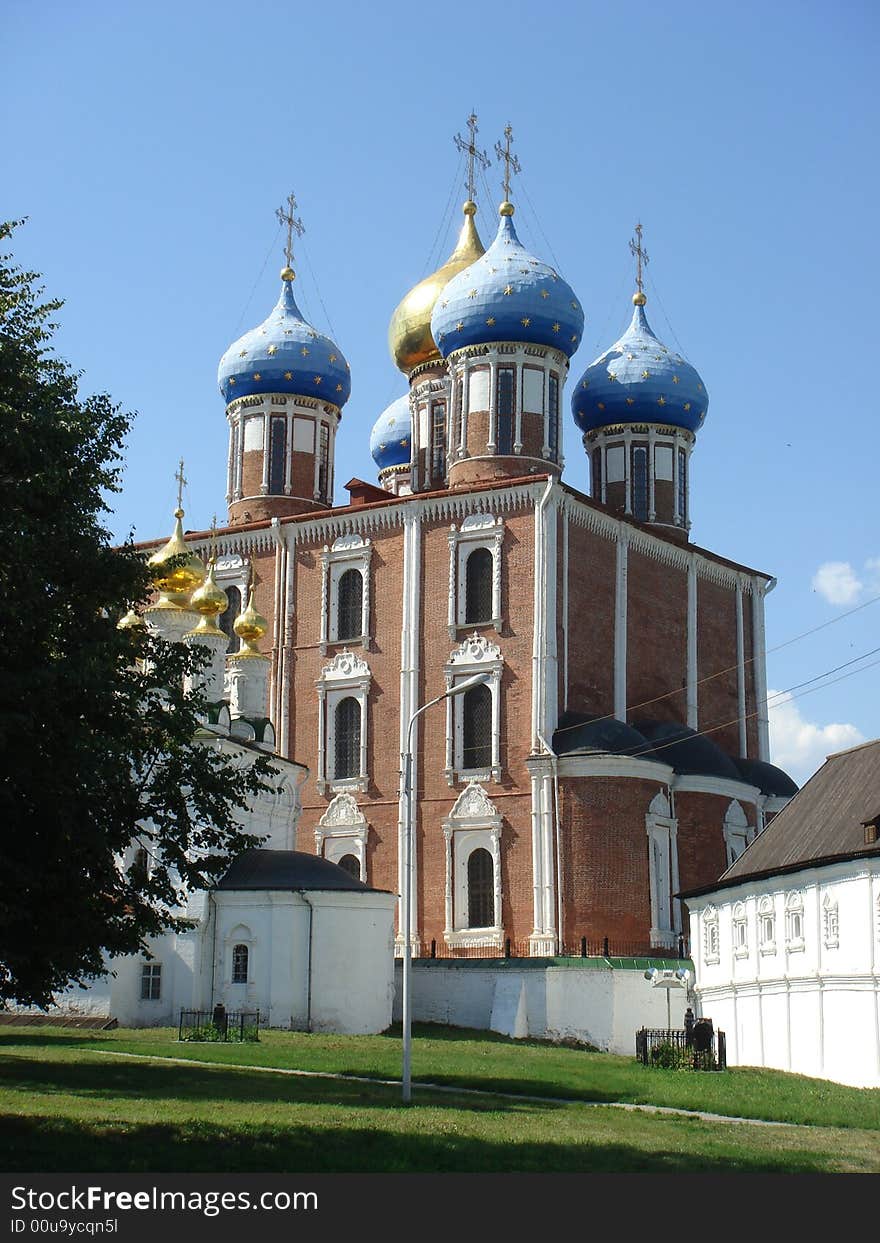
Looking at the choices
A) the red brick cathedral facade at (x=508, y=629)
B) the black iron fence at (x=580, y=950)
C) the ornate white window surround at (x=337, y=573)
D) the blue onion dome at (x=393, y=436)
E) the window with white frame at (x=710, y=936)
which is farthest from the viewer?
the blue onion dome at (x=393, y=436)

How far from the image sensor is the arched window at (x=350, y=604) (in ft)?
133

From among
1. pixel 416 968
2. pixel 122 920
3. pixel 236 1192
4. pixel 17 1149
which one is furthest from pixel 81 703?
pixel 416 968

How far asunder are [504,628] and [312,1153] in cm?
2415

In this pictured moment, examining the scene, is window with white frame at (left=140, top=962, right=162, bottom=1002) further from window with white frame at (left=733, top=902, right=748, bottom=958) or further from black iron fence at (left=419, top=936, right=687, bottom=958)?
window with white frame at (left=733, top=902, right=748, bottom=958)

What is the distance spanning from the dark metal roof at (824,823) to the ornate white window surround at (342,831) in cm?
1079

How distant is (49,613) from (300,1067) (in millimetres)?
10743

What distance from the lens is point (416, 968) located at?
119ft

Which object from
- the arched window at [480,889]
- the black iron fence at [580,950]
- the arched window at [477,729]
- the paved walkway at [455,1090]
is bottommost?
the paved walkway at [455,1090]

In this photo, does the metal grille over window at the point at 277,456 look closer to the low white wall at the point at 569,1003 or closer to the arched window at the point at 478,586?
the arched window at the point at 478,586

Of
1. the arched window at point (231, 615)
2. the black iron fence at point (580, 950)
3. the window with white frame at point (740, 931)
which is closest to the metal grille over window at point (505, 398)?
the arched window at point (231, 615)

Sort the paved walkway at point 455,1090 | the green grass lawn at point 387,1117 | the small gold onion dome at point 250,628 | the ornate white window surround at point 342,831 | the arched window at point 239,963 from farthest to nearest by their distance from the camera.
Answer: the small gold onion dome at point 250,628
the ornate white window surround at point 342,831
the arched window at point 239,963
the paved walkway at point 455,1090
the green grass lawn at point 387,1117

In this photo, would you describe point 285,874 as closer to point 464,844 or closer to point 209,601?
point 464,844

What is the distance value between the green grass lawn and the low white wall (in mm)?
6145

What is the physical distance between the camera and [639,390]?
4394 centimetres
